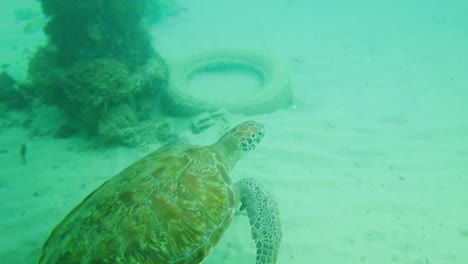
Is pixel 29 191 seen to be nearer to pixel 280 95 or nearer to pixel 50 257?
pixel 50 257

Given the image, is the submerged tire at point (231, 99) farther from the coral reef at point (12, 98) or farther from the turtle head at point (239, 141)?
the coral reef at point (12, 98)

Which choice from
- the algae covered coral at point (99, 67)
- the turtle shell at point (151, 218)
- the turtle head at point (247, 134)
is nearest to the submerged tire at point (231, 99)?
the algae covered coral at point (99, 67)

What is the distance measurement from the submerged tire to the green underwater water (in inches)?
11.8

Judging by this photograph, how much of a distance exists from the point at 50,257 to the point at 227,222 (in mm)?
1610

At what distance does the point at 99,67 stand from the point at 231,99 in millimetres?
2668

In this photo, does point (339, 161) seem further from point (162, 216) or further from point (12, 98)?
point (12, 98)

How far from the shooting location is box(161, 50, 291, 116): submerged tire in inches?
227

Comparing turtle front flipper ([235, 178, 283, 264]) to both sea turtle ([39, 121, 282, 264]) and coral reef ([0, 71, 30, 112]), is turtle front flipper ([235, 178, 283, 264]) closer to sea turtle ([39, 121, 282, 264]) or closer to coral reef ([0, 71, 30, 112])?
sea turtle ([39, 121, 282, 264])

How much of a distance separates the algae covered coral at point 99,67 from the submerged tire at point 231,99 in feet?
1.60

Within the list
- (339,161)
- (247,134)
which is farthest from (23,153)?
(339,161)

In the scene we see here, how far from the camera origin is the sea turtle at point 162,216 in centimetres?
229

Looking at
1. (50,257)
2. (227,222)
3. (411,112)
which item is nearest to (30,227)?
(50,257)

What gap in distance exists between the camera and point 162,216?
2.50 meters

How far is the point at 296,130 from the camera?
5453mm
